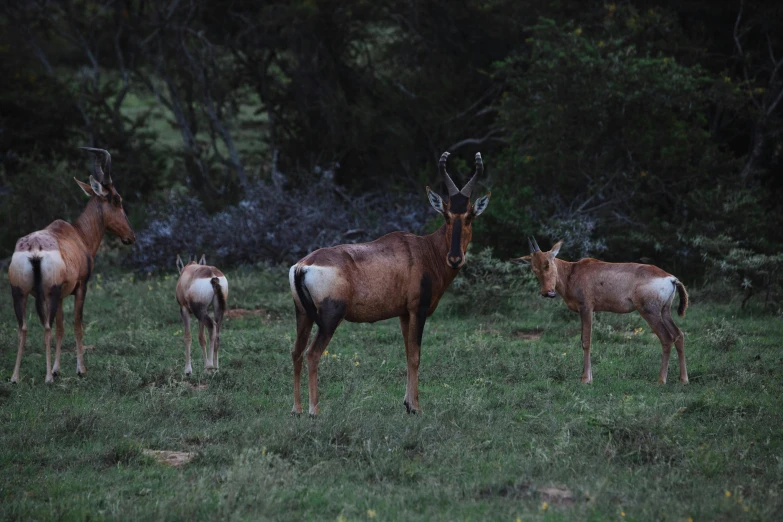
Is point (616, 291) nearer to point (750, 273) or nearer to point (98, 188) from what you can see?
point (750, 273)

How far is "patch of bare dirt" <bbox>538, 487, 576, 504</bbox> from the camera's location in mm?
6074

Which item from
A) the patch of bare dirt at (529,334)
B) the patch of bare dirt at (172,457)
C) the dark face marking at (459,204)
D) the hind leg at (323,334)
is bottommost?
the patch of bare dirt at (172,457)

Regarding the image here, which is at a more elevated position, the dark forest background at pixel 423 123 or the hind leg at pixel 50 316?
the dark forest background at pixel 423 123

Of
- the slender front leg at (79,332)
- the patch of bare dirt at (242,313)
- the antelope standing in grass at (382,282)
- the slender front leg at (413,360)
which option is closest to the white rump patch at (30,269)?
the slender front leg at (79,332)

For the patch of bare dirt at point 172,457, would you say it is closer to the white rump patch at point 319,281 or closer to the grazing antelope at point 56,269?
the white rump patch at point 319,281

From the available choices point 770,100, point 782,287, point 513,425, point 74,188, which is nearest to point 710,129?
point 770,100

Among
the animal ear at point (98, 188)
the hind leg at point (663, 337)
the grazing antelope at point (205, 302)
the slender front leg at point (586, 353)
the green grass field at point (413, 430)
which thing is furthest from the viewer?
the animal ear at point (98, 188)

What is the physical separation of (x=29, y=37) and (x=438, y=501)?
20.7 meters

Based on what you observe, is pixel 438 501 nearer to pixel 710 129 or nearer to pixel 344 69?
pixel 710 129

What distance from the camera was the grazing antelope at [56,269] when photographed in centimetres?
986

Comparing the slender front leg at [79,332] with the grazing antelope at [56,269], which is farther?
the slender front leg at [79,332]

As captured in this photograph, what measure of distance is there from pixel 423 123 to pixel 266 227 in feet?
17.2

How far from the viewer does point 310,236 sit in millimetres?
17016

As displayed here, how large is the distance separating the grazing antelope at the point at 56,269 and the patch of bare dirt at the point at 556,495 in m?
5.92
